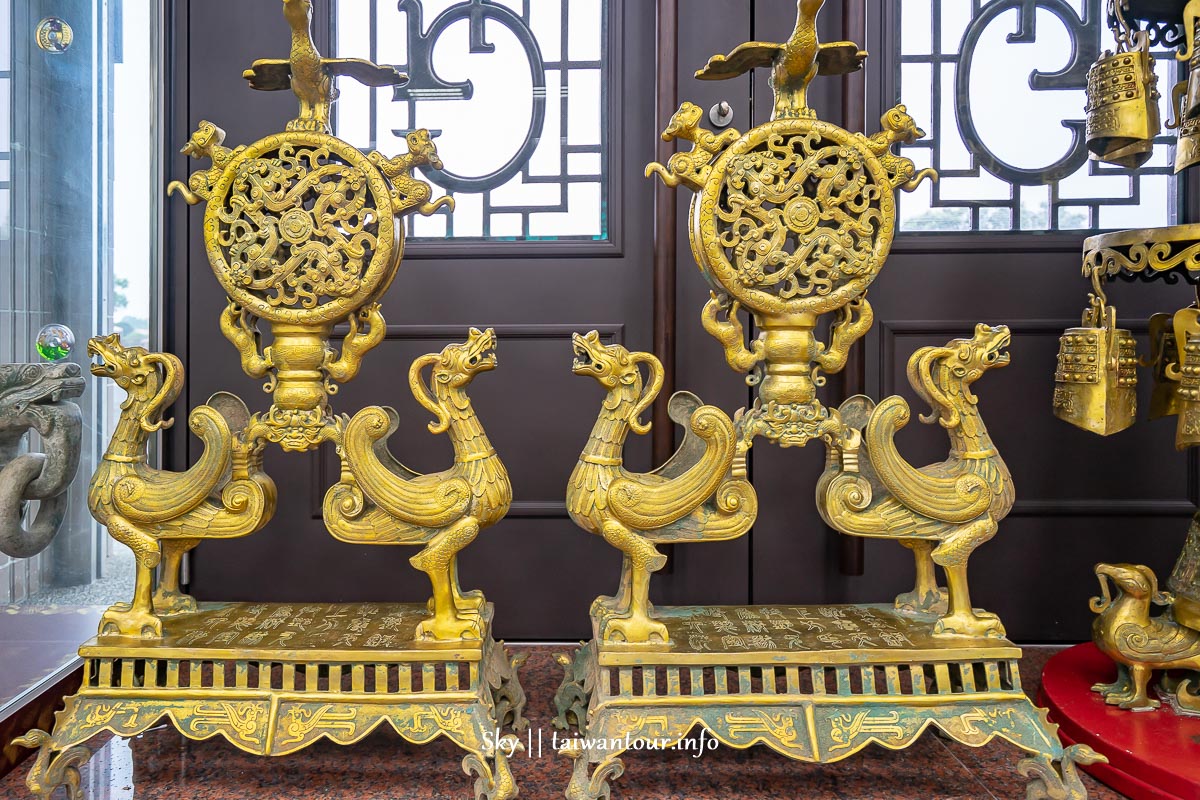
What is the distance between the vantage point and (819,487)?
1460mm

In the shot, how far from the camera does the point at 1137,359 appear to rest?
5.08ft

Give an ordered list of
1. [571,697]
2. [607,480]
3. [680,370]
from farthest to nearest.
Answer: [680,370] → [571,697] → [607,480]

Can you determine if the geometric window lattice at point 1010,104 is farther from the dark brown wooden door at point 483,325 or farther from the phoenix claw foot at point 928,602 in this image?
the phoenix claw foot at point 928,602

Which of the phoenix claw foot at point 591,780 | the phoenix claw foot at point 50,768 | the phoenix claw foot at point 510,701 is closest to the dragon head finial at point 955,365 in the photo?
the phoenix claw foot at point 591,780

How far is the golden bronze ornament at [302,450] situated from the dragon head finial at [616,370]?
6.2 inches

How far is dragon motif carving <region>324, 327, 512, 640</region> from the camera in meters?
1.39

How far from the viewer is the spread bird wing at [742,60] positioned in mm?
1419

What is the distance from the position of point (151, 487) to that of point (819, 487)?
3.66ft

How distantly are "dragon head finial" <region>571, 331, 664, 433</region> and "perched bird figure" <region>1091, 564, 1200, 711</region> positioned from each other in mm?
875

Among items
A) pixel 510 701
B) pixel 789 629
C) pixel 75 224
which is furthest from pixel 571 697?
pixel 75 224

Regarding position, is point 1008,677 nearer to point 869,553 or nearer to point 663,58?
point 869,553

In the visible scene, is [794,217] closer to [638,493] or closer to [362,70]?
[638,493]

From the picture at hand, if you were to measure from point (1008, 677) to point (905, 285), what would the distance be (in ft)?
3.07

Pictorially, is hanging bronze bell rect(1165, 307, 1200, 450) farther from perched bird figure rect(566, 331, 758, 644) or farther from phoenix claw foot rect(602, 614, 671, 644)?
phoenix claw foot rect(602, 614, 671, 644)
